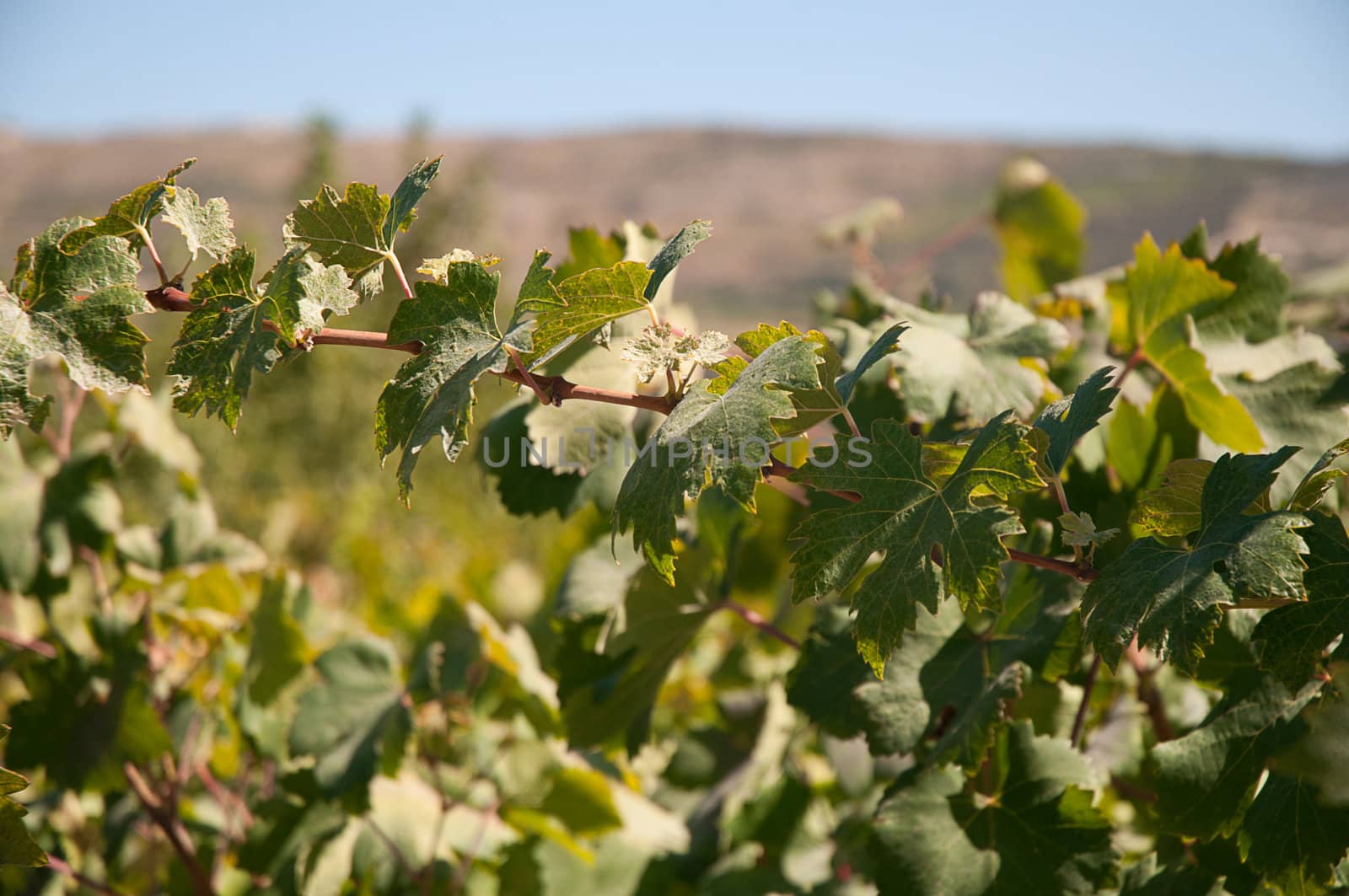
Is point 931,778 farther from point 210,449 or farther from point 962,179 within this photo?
point 962,179

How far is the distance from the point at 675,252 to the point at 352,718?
0.89m

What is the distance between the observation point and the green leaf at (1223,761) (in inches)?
30.7

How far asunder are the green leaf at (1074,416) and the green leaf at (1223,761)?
0.27 metres

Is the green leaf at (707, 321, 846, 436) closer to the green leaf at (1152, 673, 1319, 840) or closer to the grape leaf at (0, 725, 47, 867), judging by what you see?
the green leaf at (1152, 673, 1319, 840)

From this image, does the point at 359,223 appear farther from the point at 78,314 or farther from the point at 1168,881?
the point at 1168,881

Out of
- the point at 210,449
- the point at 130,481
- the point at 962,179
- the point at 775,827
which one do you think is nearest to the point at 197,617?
the point at 775,827

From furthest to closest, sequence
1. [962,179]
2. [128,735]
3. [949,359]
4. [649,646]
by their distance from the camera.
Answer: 1. [962,179]
2. [128,735]
3. [649,646]
4. [949,359]

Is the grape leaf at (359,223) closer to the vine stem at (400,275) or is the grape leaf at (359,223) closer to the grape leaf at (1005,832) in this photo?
the vine stem at (400,275)

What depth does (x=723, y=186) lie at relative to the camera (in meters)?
40.5

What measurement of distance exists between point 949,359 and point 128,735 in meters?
1.16

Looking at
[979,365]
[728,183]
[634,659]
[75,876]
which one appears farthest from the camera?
[728,183]

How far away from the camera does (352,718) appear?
1316 millimetres

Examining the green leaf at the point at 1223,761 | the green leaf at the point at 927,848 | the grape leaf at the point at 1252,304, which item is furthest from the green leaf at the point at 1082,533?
the grape leaf at the point at 1252,304

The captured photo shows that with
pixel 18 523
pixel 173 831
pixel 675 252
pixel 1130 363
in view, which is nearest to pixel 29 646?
pixel 18 523
